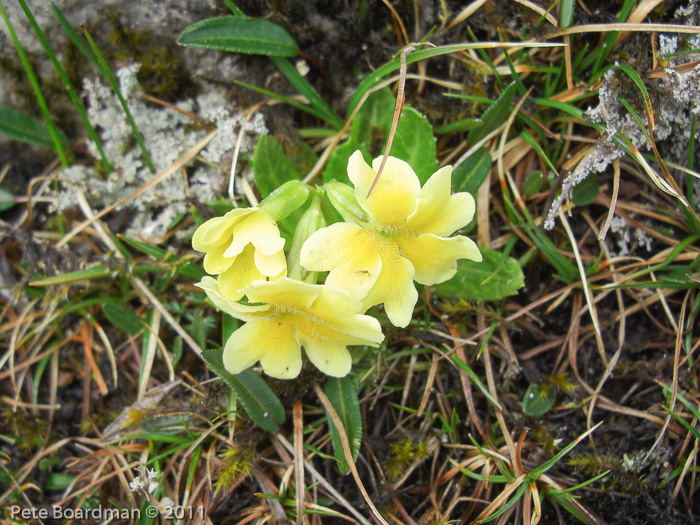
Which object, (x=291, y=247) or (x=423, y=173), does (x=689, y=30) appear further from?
(x=291, y=247)

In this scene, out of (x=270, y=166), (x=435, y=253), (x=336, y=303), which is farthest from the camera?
(x=270, y=166)

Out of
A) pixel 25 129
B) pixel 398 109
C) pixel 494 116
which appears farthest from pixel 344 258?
pixel 25 129

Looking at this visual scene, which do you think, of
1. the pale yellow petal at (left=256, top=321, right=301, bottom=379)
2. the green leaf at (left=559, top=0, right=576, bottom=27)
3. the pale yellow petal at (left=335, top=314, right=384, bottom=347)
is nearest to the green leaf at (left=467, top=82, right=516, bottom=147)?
the green leaf at (left=559, top=0, right=576, bottom=27)

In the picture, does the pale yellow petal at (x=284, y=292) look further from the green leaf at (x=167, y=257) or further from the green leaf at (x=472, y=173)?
the green leaf at (x=472, y=173)

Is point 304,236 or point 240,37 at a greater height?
point 240,37

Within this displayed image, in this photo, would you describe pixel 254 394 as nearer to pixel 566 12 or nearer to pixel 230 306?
pixel 230 306

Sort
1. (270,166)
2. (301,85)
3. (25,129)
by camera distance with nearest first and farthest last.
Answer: (270,166)
(301,85)
(25,129)
